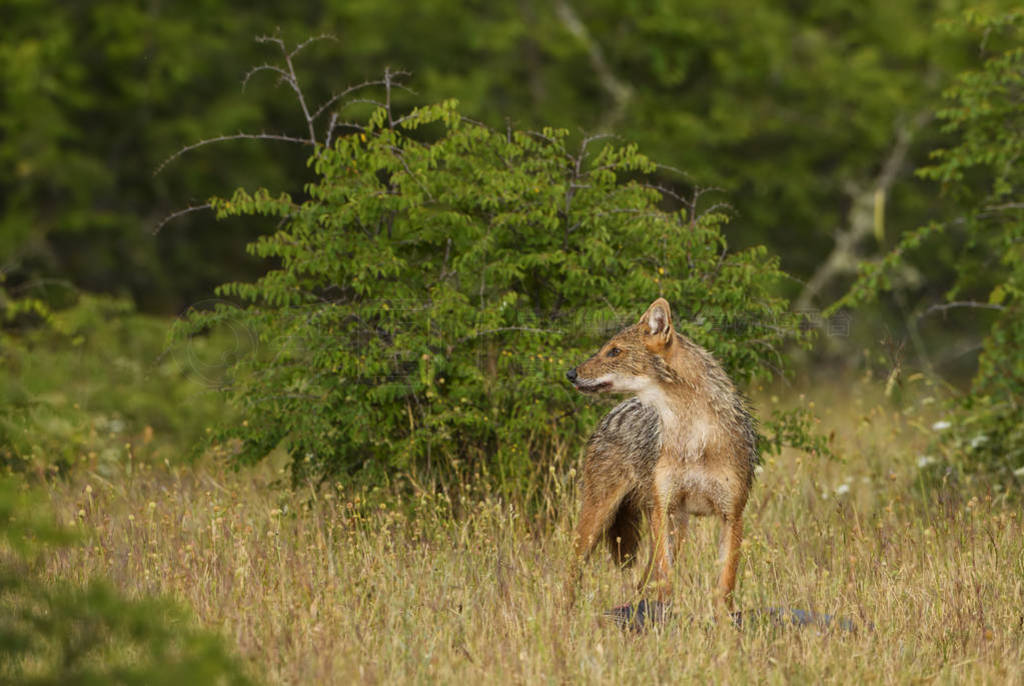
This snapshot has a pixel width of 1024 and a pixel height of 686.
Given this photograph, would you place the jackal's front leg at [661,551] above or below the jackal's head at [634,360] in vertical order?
below

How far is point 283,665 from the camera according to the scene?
564 centimetres

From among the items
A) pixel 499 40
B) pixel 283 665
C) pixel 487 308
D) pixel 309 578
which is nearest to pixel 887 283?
pixel 487 308

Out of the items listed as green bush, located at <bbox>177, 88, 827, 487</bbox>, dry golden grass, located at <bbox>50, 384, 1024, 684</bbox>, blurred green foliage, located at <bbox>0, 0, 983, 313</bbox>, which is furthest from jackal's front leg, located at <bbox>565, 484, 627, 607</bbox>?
blurred green foliage, located at <bbox>0, 0, 983, 313</bbox>

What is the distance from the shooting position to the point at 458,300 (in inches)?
320

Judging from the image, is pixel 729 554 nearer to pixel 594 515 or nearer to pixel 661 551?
pixel 661 551

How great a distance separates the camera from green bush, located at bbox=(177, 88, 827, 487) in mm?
8227

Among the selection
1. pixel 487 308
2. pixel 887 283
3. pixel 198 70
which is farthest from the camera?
pixel 198 70

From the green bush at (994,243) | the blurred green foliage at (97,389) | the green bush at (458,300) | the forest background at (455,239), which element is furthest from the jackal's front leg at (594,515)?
the green bush at (994,243)

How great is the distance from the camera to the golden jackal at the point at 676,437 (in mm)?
6906

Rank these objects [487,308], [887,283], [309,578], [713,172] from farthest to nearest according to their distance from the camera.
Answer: [713,172] → [887,283] → [487,308] → [309,578]

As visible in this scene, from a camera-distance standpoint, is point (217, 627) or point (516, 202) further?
point (516, 202)

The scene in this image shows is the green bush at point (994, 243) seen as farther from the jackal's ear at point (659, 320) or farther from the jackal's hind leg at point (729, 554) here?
the jackal's hind leg at point (729, 554)

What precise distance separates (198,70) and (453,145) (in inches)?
628

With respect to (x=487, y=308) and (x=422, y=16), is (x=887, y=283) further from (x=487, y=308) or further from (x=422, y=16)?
(x=422, y=16)
